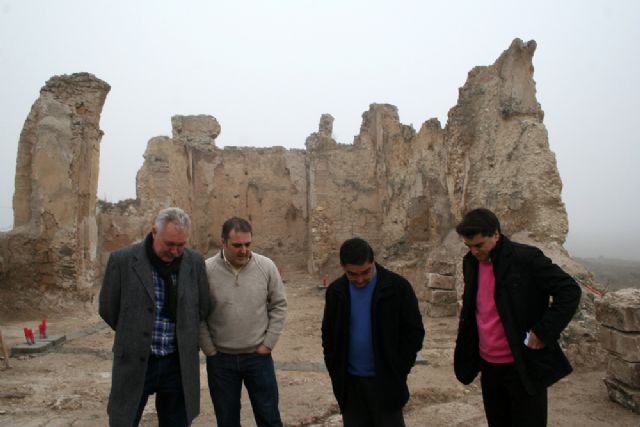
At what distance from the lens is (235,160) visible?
655 inches

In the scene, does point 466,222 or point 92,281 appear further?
point 92,281

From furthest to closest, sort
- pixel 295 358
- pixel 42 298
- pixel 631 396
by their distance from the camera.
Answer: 1. pixel 42 298
2. pixel 295 358
3. pixel 631 396

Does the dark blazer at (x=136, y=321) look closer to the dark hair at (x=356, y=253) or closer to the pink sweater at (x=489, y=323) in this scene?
the dark hair at (x=356, y=253)

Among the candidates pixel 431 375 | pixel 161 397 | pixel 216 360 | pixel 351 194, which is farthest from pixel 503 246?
pixel 351 194

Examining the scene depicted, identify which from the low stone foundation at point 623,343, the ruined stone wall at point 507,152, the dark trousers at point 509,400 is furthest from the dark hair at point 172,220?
the ruined stone wall at point 507,152

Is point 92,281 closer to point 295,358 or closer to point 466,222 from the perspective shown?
point 295,358

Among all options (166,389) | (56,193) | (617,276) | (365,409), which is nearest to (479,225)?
(365,409)

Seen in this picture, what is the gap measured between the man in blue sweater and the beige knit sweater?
51cm

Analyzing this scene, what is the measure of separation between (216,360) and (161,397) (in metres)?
0.38

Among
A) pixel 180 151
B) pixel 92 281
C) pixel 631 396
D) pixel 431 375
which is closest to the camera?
pixel 631 396

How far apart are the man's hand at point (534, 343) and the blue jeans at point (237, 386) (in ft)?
5.21

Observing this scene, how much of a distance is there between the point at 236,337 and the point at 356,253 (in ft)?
3.24

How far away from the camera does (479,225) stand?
272 cm

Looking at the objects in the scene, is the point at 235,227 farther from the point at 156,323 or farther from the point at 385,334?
the point at 385,334
